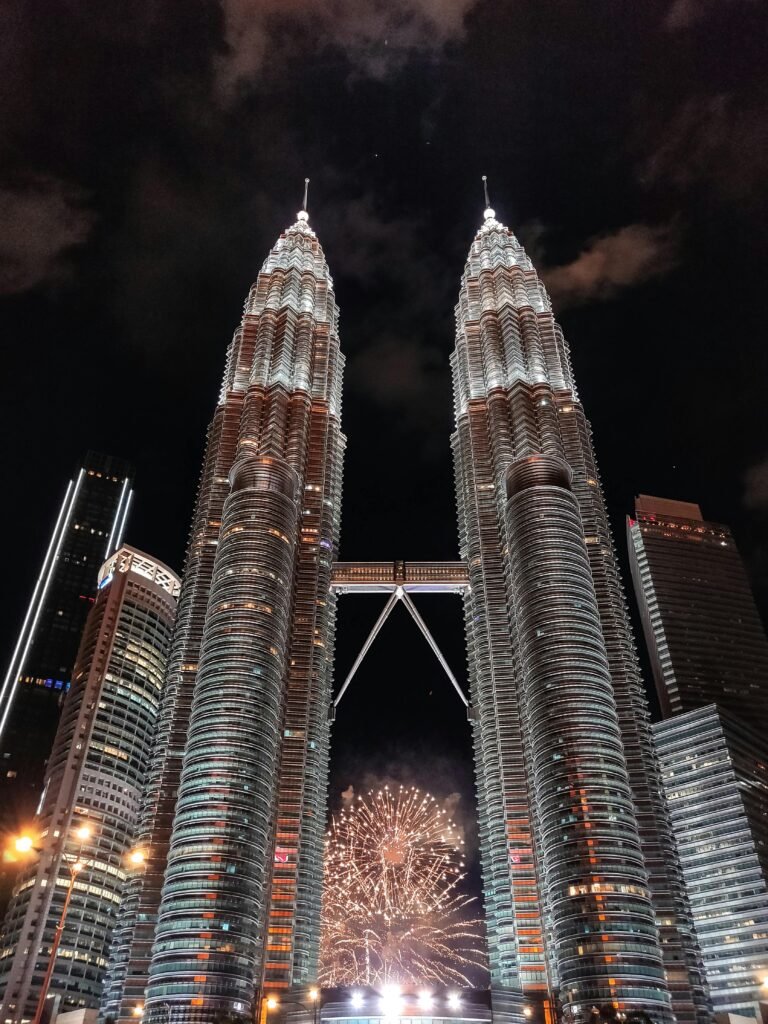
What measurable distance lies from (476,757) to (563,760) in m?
28.5

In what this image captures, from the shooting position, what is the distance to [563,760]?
463 ft

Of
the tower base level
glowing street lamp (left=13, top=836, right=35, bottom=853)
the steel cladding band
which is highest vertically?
the steel cladding band

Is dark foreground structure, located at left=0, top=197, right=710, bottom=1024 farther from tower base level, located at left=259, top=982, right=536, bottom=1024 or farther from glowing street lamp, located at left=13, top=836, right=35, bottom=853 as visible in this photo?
glowing street lamp, located at left=13, top=836, right=35, bottom=853

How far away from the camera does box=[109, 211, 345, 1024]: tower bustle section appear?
12875cm

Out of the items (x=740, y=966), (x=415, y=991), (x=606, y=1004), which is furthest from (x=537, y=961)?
(x=740, y=966)

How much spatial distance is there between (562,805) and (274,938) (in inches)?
2006

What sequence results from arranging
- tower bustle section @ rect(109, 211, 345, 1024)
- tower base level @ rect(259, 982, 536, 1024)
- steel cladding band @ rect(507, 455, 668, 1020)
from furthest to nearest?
1. tower bustle section @ rect(109, 211, 345, 1024)
2. steel cladding band @ rect(507, 455, 668, 1020)
3. tower base level @ rect(259, 982, 536, 1024)

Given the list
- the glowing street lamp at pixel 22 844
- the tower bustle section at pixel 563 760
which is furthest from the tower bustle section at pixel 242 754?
the glowing street lamp at pixel 22 844

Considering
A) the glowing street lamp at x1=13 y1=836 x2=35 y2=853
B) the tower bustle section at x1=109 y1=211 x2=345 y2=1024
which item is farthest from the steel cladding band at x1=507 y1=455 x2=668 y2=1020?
the glowing street lamp at x1=13 y1=836 x2=35 y2=853

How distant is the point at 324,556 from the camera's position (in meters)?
188

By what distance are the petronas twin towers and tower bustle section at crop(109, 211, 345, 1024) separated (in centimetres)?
34

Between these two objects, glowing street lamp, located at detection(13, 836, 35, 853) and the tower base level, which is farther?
the tower base level

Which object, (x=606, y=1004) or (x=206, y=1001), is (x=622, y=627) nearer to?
(x=606, y=1004)

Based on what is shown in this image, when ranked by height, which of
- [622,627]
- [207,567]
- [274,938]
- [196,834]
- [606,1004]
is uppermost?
[207,567]
